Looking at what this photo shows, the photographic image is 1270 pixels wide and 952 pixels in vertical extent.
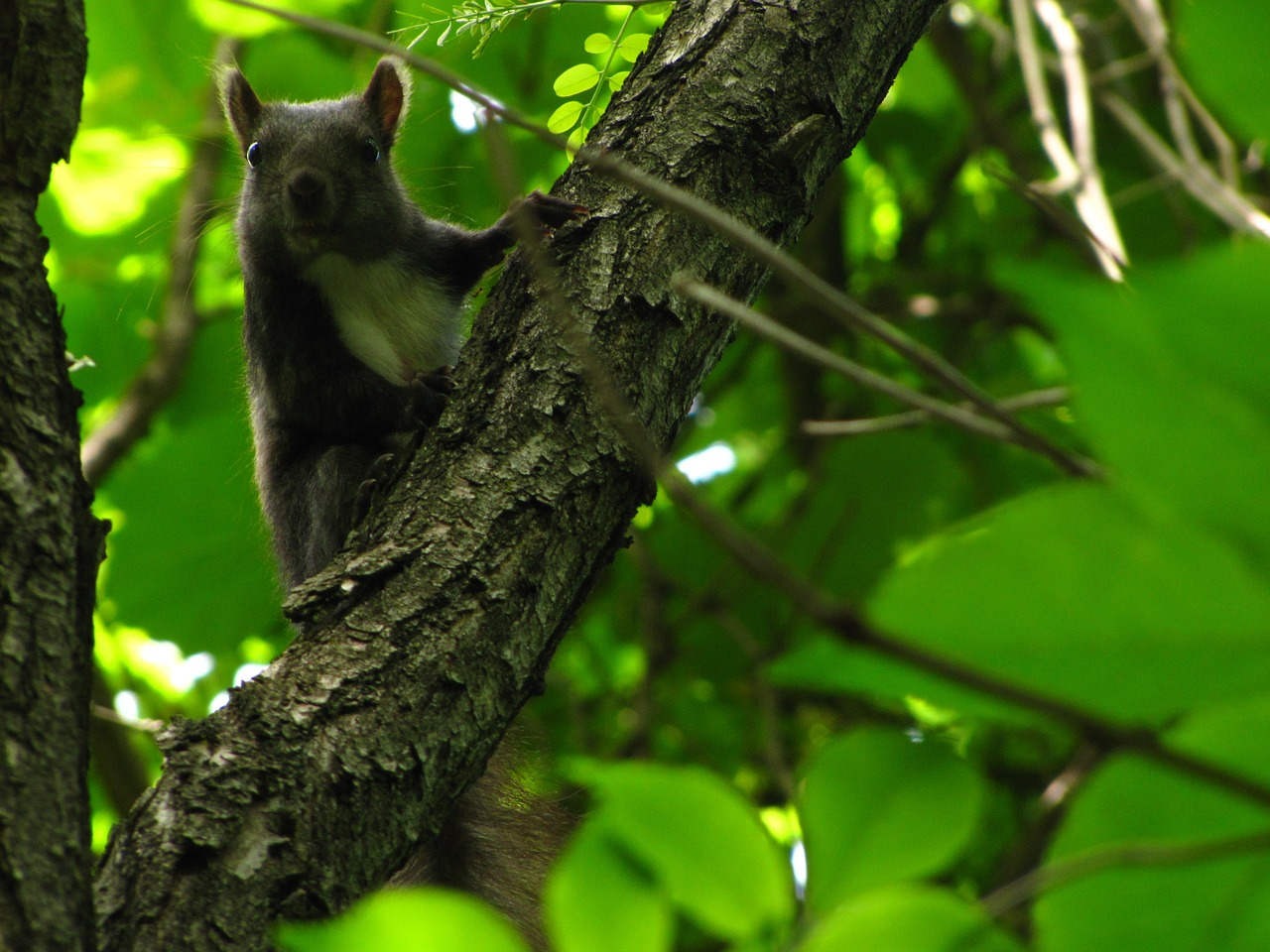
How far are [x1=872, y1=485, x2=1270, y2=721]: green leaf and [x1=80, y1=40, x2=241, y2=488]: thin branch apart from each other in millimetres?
4495

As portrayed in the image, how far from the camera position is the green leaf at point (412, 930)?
0.67 m

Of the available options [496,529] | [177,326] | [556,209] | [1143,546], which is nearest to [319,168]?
[177,326]

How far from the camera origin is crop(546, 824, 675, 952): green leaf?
72cm

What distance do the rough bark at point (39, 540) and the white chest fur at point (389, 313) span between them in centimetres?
206

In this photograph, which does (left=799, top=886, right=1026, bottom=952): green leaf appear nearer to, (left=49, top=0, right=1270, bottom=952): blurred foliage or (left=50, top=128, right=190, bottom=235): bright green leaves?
(left=49, top=0, right=1270, bottom=952): blurred foliage

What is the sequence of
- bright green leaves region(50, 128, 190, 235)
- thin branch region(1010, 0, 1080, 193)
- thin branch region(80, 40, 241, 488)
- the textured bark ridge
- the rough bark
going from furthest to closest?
1. bright green leaves region(50, 128, 190, 235)
2. thin branch region(80, 40, 241, 488)
3. thin branch region(1010, 0, 1080, 193)
4. the textured bark ridge
5. the rough bark

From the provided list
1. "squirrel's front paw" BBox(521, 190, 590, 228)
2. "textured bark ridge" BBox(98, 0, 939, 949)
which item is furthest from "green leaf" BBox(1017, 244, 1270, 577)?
"squirrel's front paw" BBox(521, 190, 590, 228)

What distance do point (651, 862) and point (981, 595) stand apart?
0.25 metres

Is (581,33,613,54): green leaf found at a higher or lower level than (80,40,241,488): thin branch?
lower

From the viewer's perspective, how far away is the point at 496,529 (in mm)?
2072

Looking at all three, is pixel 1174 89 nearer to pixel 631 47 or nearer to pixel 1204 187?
pixel 1204 187

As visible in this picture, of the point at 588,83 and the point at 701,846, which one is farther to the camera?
the point at 588,83

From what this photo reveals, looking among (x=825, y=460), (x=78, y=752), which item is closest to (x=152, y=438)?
(x=825, y=460)

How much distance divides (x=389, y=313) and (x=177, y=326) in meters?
1.48
